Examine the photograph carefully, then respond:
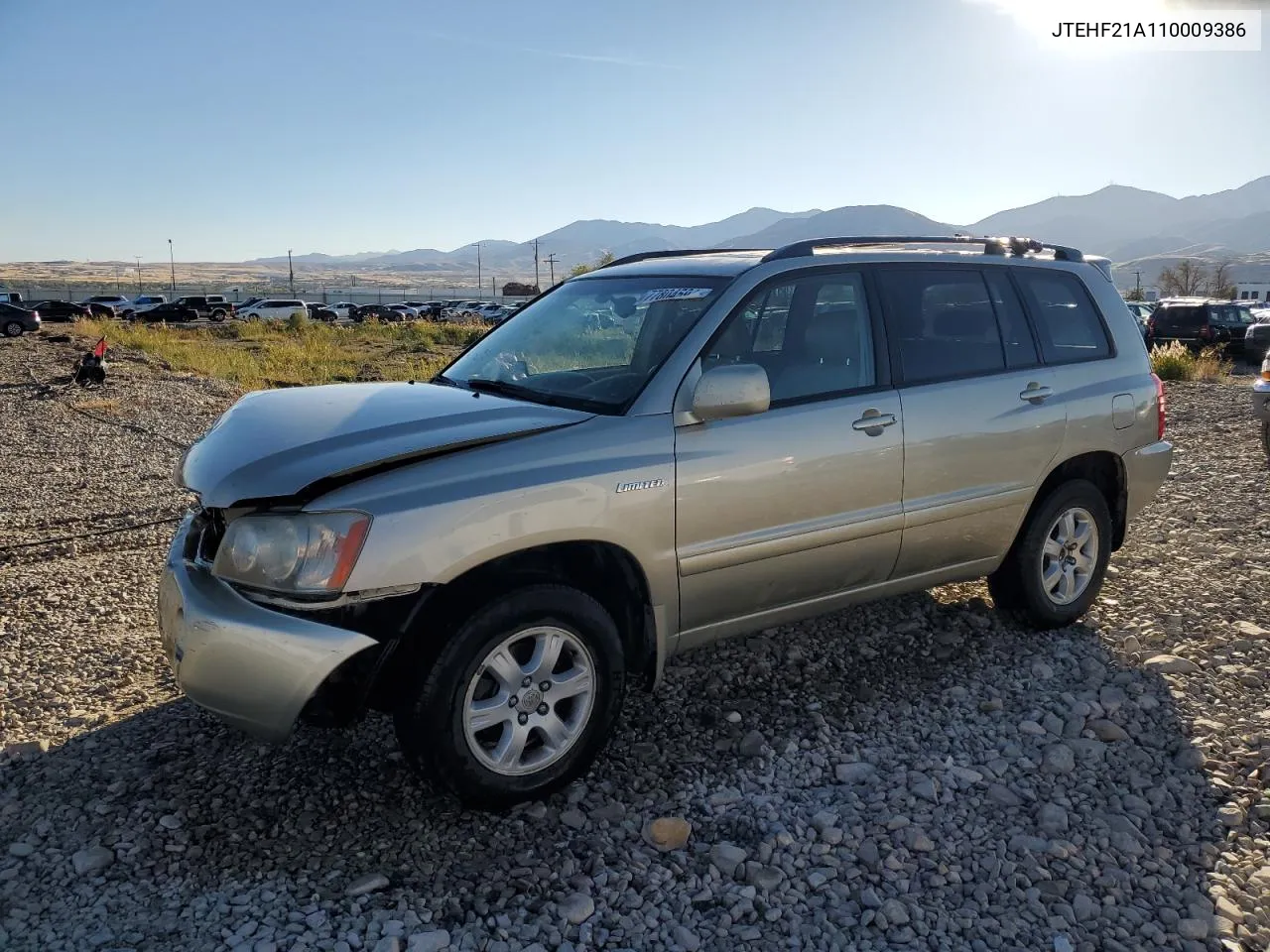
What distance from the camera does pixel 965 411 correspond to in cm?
416

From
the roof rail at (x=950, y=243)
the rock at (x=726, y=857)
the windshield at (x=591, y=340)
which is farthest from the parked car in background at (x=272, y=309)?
the rock at (x=726, y=857)

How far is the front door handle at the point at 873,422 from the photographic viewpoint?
381cm

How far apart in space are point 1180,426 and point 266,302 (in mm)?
55726

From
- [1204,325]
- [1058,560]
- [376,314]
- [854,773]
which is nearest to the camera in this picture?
[854,773]

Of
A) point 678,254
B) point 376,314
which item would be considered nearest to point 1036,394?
point 678,254

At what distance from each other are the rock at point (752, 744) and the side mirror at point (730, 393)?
4.23 ft

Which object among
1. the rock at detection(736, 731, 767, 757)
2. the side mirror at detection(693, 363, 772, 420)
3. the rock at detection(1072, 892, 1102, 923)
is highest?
the side mirror at detection(693, 363, 772, 420)

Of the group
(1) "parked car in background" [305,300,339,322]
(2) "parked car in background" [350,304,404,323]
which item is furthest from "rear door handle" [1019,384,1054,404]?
(1) "parked car in background" [305,300,339,322]

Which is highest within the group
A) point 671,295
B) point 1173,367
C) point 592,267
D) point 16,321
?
point 592,267

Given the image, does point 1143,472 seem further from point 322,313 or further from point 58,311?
point 322,313

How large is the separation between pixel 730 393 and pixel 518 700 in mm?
1260

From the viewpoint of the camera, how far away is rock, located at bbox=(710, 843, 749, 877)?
2959 millimetres

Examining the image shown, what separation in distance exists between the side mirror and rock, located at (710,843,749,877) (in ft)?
4.68

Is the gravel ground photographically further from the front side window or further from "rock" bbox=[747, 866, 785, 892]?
the front side window
